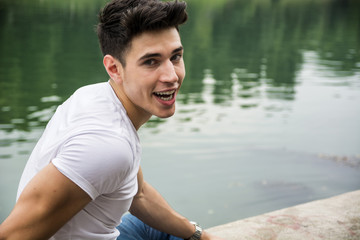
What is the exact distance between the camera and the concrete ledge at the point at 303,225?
3.22m

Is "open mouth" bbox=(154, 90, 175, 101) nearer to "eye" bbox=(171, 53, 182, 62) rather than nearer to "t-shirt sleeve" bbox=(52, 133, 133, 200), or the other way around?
"eye" bbox=(171, 53, 182, 62)

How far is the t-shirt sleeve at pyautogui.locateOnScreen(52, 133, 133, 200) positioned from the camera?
1837mm

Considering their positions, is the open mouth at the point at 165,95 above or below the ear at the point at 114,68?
below

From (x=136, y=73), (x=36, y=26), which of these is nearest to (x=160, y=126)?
(x=136, y=73)

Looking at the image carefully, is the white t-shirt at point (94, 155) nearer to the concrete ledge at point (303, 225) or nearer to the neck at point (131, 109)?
the neck at point (131, 109)

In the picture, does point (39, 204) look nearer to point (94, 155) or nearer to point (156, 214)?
point (94, 155)

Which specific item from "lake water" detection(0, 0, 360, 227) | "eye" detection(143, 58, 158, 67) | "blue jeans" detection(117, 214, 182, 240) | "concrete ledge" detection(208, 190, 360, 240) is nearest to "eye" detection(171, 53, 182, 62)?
"eye" detection(143, 58, 158, 67)

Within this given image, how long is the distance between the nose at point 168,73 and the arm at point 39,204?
743 millimetres

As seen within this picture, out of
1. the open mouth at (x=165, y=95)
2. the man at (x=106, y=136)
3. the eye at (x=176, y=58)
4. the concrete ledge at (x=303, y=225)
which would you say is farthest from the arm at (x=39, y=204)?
the concrete ledge at (x=303, y=225)

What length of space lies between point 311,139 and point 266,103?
12.5ft

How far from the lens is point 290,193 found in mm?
7520

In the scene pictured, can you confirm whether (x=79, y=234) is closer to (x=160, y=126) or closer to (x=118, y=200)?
(x=118, y=200)

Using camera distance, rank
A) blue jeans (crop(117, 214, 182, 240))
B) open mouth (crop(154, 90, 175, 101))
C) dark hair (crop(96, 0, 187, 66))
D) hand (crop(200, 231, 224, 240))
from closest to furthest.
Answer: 1. dark hair (crop(96, 0, 187, 66))
2. open mouth (crop(154, 90, 175, 101))
3. blue jeans (crop(117, 214, 182, 240))
4. hand (crop(200, 231, 224, 240))

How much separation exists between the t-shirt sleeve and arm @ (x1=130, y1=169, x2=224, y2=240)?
87cm
